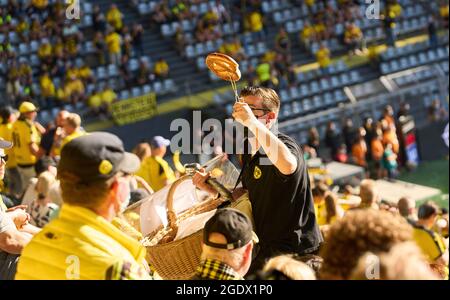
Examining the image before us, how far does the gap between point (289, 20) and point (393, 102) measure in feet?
17.1

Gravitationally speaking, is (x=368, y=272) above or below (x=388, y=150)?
above

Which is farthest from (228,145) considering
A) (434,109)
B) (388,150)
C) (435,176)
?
(434,109)

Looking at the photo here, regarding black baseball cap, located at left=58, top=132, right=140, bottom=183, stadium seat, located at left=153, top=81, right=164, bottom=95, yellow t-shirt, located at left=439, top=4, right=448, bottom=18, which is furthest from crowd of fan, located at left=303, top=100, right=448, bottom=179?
black baseball cap, located at left=58, top=132, right=140, bottom=183

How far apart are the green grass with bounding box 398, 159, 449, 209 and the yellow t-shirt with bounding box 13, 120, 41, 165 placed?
7.46m

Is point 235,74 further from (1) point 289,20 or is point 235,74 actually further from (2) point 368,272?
(1) point 289,20

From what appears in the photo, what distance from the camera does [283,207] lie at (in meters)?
4.79

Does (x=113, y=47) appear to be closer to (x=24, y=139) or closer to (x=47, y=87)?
(x=47, y=87)

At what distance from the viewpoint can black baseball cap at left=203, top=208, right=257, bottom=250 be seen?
3.54m

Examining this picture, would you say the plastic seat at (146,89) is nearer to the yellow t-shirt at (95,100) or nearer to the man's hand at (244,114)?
the yellow t-shirt at (95,100)

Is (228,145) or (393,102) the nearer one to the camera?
(228,145)

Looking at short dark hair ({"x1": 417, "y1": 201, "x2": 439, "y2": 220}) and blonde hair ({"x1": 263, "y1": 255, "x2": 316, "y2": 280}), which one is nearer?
blonde hair ({"x1": 263, "y1": 255, "x2": 316, "y2": 280})

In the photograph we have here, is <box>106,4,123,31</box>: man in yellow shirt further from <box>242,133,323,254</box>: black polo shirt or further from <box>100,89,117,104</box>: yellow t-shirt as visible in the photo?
<box>242,133,323,254</box>: black polo shirt
